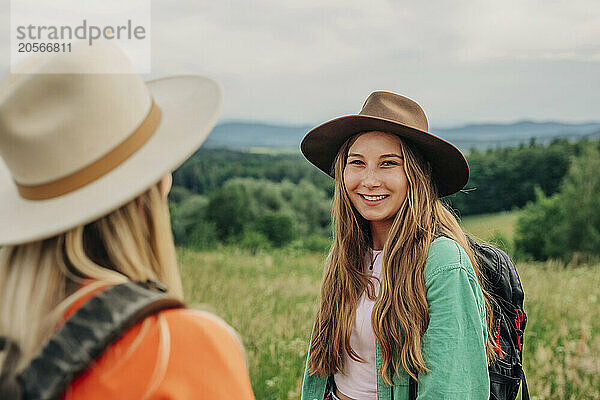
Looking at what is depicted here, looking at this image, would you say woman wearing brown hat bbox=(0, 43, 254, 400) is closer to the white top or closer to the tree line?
the white top

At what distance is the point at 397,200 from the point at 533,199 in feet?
227

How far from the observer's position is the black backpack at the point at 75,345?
3.78ft

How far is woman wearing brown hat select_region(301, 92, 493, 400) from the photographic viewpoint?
2326mm

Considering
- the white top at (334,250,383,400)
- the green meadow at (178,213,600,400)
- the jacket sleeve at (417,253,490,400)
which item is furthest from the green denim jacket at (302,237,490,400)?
the green meadow at (178,213,600,400)

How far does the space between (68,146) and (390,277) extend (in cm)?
162

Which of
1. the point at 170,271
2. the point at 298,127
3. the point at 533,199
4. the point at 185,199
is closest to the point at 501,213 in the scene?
the point at 533,199

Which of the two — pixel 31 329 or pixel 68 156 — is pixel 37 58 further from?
pixel 31 329

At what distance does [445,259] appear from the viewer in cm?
240

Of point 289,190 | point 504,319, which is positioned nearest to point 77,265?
point 504,319

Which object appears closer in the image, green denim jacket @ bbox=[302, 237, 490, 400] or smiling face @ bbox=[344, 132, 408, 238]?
green denim jacket @ bbox=[302, 237, 490, 400]

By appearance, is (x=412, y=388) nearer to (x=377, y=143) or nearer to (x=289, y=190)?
(x=377, y=143)

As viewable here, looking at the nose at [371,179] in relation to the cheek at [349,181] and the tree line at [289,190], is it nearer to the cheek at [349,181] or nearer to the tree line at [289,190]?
the cheek at [349,181]

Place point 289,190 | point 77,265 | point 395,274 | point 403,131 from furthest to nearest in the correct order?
point 289,190
point 403,131
point 395,274
point 77,265

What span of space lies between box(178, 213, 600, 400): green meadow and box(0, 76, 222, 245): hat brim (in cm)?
189
